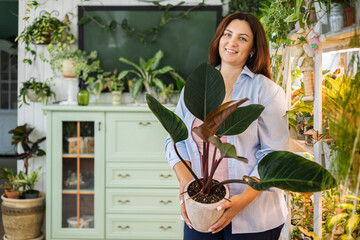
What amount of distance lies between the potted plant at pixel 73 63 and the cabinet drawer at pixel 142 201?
1.03 metres

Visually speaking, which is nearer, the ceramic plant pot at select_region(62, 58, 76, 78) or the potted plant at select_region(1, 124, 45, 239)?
the potted plant at select_region(1, 124, 45, 239)

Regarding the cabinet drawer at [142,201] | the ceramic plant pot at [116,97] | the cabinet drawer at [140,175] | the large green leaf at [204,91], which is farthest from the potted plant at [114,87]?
the large green leaf at [204,91]

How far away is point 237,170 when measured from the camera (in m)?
1.58

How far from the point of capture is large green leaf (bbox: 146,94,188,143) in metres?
1.30

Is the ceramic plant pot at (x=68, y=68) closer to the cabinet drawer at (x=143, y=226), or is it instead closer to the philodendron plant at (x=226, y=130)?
the cabinet drawer at (x=143, y=226)

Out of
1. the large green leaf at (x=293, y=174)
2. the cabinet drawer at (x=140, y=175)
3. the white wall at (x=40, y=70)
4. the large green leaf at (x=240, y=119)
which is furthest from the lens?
the white wall at (x=40, y=70)

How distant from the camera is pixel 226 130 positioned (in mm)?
1307

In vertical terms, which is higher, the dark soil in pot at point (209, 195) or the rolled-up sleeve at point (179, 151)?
the rolled-up sleeve at point (179, 151)

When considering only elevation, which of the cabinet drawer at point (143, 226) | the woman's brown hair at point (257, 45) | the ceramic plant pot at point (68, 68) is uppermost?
the ceramic plant pot at point (68, 68)

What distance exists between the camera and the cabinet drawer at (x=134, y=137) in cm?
346

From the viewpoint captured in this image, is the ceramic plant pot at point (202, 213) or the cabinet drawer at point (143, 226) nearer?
the ceramic plant pot at point (202, 213)

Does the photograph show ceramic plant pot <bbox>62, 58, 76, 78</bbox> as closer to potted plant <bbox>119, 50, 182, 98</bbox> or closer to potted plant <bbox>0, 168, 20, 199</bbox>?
potted plant <bbox>119, 50, 182, 98</bbox>

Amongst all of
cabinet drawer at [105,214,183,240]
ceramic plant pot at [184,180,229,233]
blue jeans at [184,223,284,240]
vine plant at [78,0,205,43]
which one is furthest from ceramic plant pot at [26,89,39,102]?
ceramic plant pot at [184,180,229,233]

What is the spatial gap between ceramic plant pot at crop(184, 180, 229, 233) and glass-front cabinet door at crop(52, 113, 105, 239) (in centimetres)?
216
